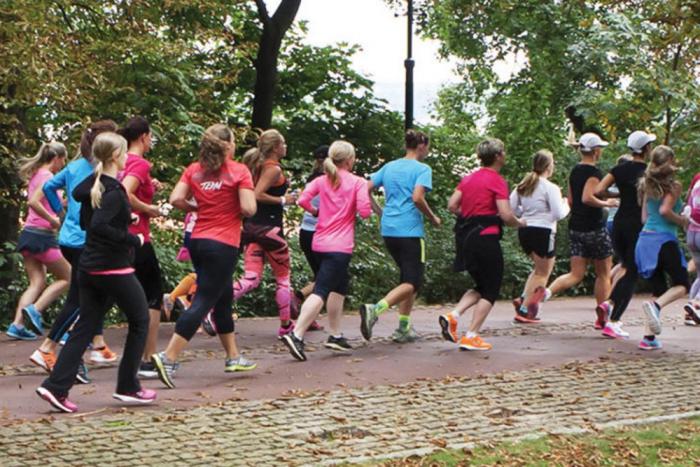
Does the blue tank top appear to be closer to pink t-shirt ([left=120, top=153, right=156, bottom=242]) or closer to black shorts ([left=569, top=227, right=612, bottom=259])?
black shorts ([left=569, top=227, right=612, bottom=259])

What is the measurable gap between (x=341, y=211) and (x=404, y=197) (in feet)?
2.68

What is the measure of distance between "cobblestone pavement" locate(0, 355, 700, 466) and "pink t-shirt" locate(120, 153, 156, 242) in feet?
5.75

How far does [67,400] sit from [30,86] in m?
5.88

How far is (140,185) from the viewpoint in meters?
10.2

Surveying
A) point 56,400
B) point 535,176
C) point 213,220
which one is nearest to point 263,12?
point 535,176

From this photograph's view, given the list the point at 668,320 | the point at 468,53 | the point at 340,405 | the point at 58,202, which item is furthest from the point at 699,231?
the point at 468,53

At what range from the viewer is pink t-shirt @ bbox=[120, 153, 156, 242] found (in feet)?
33.2

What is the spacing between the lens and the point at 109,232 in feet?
29.4

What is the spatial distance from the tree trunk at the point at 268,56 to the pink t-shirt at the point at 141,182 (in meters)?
11.9

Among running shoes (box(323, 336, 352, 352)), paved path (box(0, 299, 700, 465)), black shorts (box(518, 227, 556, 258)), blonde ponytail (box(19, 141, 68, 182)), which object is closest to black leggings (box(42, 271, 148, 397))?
paved path (box(0, 299, 700, 465))

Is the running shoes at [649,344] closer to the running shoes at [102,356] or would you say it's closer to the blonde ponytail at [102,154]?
the running shoes at [102,356]

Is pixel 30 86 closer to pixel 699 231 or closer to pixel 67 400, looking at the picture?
pixel 67 400

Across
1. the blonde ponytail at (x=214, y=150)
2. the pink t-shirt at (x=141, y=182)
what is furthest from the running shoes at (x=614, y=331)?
the pink t-shirt at (x=141, y=182)

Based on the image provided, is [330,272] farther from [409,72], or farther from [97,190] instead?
[409,72]
